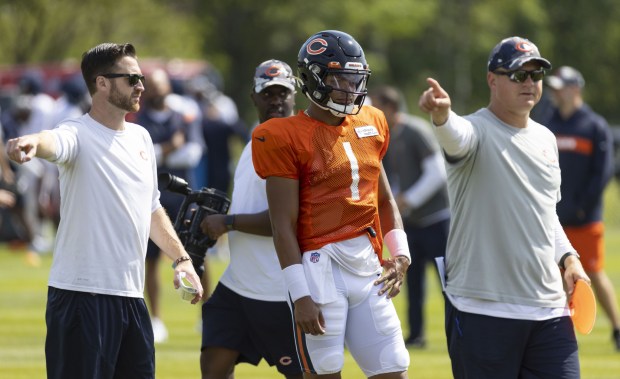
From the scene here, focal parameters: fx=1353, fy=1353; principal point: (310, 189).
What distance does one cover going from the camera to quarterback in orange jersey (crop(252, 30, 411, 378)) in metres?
6.54

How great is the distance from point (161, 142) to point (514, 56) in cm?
704

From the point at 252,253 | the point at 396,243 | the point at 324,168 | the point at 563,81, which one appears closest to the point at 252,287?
the point at 252,253

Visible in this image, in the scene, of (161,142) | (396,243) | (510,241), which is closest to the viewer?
(510,241)

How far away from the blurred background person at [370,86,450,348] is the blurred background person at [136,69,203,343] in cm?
203

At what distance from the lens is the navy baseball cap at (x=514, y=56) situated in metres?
6.87

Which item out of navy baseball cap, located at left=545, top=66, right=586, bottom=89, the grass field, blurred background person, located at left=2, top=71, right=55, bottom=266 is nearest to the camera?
the grass field

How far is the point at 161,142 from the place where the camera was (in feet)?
44.2

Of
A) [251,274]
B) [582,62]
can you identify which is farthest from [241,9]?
[251,274]

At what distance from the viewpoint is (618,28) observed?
206 feet

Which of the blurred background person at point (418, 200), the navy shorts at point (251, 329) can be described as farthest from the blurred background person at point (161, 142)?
the navy shorts at point (251, 329)

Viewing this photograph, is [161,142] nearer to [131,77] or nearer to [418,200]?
[418,200]

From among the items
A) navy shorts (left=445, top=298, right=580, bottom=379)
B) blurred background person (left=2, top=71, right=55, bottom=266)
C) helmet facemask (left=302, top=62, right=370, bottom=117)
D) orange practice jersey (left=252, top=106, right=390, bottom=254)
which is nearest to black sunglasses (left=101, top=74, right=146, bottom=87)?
orange practice jersey (left=252, top=106, right=390, bottom=254)

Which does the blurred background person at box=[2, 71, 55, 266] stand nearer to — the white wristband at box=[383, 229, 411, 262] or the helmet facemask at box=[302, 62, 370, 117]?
the white wristband at box=[383, 229, 411, 262]

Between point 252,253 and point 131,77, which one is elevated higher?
point 131,77
